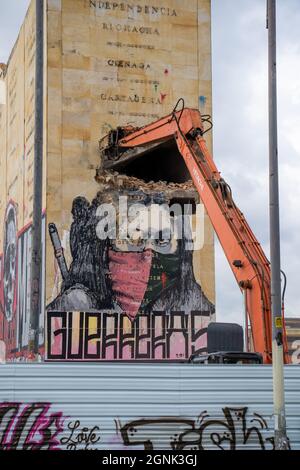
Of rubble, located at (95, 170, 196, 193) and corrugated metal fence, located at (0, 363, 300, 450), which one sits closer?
corrugated metal fence, located at (0, 363, 300, 450)

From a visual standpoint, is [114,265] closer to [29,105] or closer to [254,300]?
[29,105]

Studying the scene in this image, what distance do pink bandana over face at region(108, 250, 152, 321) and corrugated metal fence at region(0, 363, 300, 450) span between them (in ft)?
56.5

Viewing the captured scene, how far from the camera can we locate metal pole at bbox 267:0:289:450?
15531 millimetres

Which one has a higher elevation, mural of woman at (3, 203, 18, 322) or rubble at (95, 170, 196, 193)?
rubble at (95, 170, 196, 193)

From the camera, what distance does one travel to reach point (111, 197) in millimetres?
33812

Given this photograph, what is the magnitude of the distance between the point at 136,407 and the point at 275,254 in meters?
3.93

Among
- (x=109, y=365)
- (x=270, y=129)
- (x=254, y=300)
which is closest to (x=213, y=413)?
(x=109, y=365)

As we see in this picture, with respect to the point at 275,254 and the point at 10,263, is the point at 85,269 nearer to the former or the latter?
the point at 10,263

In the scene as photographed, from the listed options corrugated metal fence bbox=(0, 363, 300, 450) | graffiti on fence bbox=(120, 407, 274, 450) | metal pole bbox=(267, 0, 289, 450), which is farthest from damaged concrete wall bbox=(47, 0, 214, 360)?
graffiti on fence bbox=(120, 407, 274, 450)

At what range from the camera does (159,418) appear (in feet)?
50.6

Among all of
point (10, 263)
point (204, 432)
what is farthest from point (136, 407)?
point (10, 263)

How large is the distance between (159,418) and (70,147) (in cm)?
1965

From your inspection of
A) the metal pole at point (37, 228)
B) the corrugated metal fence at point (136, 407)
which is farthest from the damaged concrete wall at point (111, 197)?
the corrugated metal fence at point (136, 407)

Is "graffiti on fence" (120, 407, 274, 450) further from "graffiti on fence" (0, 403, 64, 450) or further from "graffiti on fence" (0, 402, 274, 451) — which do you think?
"graffiti on fence" (0, 403, 64, 450)
